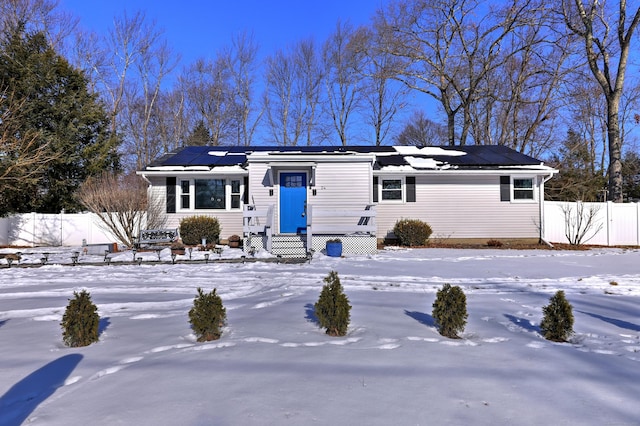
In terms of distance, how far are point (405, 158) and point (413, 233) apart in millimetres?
3829

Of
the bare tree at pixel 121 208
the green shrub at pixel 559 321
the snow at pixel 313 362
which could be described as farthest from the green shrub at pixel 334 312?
Answer: the bare tree at pixel 121 208

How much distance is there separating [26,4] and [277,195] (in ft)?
69.5

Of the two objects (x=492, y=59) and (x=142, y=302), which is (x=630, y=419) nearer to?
(x=142, y=302)

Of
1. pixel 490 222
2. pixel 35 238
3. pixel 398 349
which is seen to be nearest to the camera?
pixel 398 349

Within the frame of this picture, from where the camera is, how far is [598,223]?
50.9 feet

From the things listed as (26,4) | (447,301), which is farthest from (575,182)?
(26,4)

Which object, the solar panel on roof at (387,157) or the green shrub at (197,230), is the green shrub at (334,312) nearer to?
the green shrub at (197,230)

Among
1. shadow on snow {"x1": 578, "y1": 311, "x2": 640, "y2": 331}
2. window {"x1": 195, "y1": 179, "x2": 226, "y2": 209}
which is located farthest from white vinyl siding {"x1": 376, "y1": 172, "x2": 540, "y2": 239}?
shadow on snow {"x1": 578, "y1": 311, "x2": 640, "y2": 331}

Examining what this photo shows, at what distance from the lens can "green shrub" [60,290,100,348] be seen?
3.70m

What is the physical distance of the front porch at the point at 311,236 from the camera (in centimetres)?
1160

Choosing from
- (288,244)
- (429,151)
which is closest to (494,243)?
(429,151)

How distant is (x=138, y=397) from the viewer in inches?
102

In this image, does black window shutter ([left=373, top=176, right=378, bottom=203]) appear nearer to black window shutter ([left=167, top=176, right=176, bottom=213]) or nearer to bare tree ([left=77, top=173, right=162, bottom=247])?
black window shutter ([left=167, top=176, right=176, bottom=213])

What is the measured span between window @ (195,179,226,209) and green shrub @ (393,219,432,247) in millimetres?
7185
